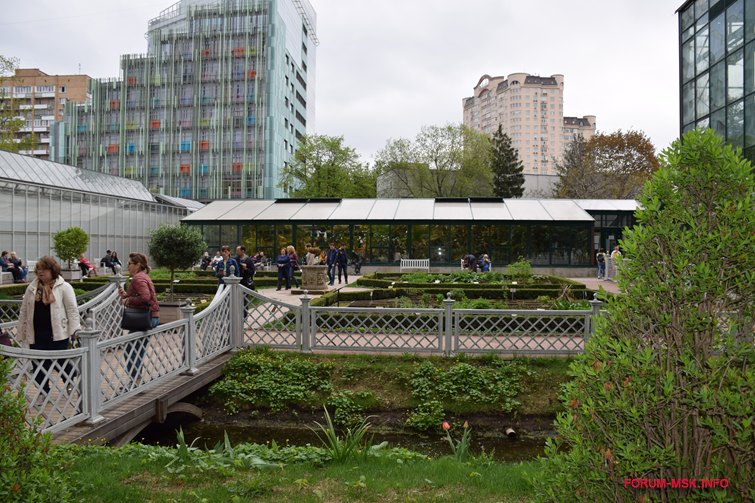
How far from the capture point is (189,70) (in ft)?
186

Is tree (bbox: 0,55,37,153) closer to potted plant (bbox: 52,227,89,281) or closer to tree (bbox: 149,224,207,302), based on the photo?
potted plant (bbox: 52,227,89,281)

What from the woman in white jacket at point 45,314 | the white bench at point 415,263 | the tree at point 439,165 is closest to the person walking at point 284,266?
the white bench at point 415,263

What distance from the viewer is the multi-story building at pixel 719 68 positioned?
1623 centimetres

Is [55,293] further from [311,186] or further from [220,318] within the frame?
[311,186]

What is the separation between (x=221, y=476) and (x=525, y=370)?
4853mm

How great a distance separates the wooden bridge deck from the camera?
4.52m

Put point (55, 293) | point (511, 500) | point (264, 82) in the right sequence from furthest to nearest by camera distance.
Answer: point (264, 82)
point (55, 293)
point (511, 500)

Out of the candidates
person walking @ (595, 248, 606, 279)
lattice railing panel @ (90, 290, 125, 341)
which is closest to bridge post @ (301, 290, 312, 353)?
lattice railing panel @ (90, 290, 125, 341)

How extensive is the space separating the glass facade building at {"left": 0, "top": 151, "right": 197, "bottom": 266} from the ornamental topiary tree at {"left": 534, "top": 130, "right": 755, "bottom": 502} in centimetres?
2221

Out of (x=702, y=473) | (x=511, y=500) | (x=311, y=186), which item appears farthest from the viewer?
(x=311, y=186)

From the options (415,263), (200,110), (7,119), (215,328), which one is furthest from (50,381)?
(200,110)

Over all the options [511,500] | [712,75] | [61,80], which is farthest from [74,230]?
[61,80]

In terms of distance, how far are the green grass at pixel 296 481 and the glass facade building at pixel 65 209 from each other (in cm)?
1954

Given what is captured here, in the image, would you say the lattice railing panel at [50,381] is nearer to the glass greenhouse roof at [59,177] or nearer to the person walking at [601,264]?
the glass greenhouse roof at [59,177]
